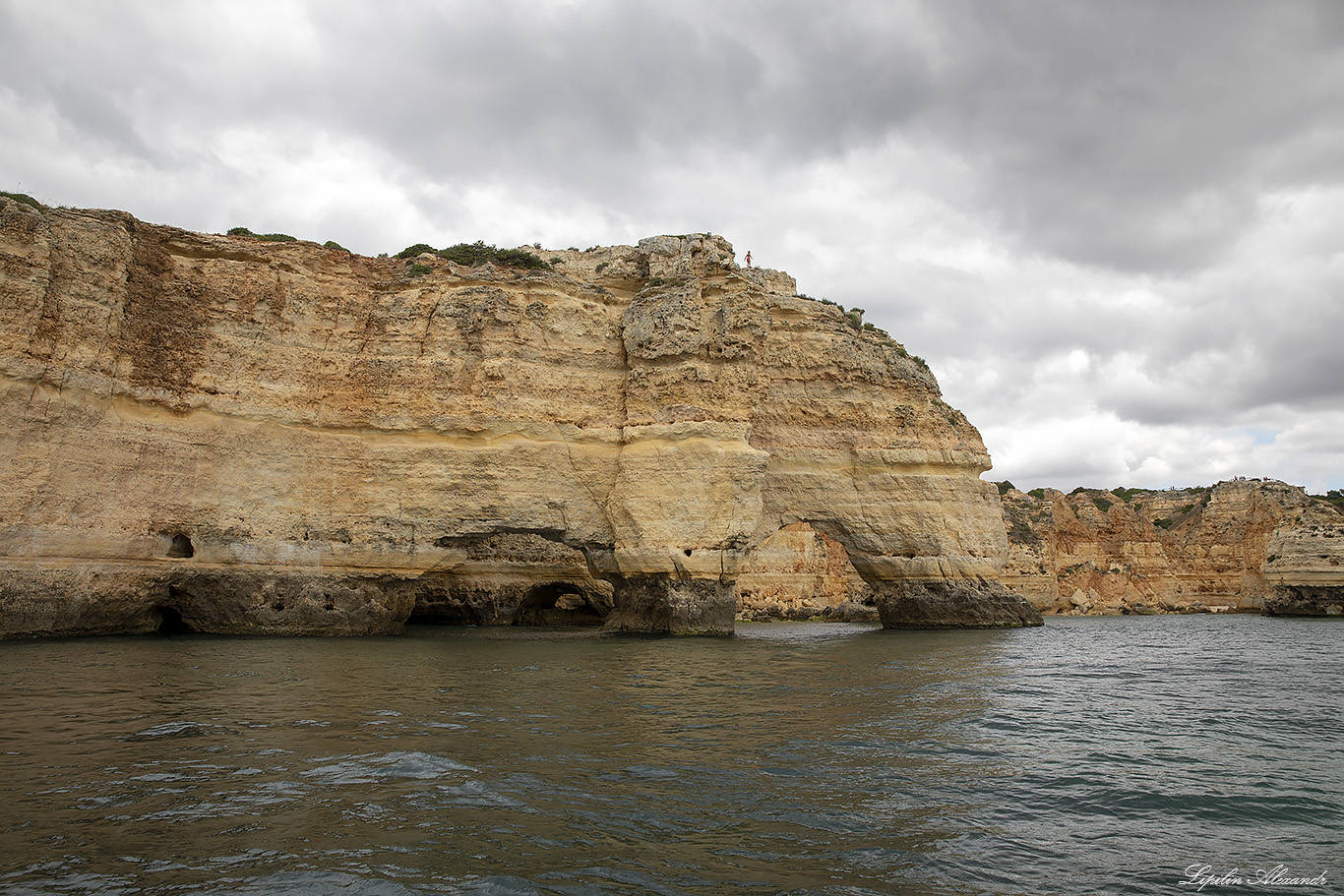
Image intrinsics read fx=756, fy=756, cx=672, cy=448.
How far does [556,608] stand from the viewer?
29156 mm

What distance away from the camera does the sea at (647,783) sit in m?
4.30

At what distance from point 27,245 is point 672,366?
14.6 meters

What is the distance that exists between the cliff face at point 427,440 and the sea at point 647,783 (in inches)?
220

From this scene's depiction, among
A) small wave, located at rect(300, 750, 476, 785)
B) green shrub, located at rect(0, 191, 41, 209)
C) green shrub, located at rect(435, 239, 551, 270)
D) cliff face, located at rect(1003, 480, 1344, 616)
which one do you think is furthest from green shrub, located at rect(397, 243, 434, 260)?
cliff face, located at rect(1003, 480, 1344, 616)

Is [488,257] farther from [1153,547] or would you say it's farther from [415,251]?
[1153,547]

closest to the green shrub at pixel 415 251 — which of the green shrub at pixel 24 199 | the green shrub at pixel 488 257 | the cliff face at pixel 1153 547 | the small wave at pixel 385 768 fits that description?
the green shrub at pixel 488 257

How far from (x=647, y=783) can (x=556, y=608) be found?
23811mm

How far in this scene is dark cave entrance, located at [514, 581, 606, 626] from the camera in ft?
86.7

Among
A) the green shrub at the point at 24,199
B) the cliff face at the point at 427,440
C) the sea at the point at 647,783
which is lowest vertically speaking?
the sea at the point at 647,783

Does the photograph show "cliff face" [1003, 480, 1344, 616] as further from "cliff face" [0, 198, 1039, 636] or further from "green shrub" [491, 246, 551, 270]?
"green shrub" [491, 246, 551, 270]

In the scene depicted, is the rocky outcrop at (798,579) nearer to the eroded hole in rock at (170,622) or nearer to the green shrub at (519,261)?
the green shrub at (519,261)

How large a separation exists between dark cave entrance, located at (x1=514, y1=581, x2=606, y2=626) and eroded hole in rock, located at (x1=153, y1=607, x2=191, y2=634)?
10.0 meters

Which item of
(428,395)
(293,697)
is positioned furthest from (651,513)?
(293,697)

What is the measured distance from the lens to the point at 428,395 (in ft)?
67.3
